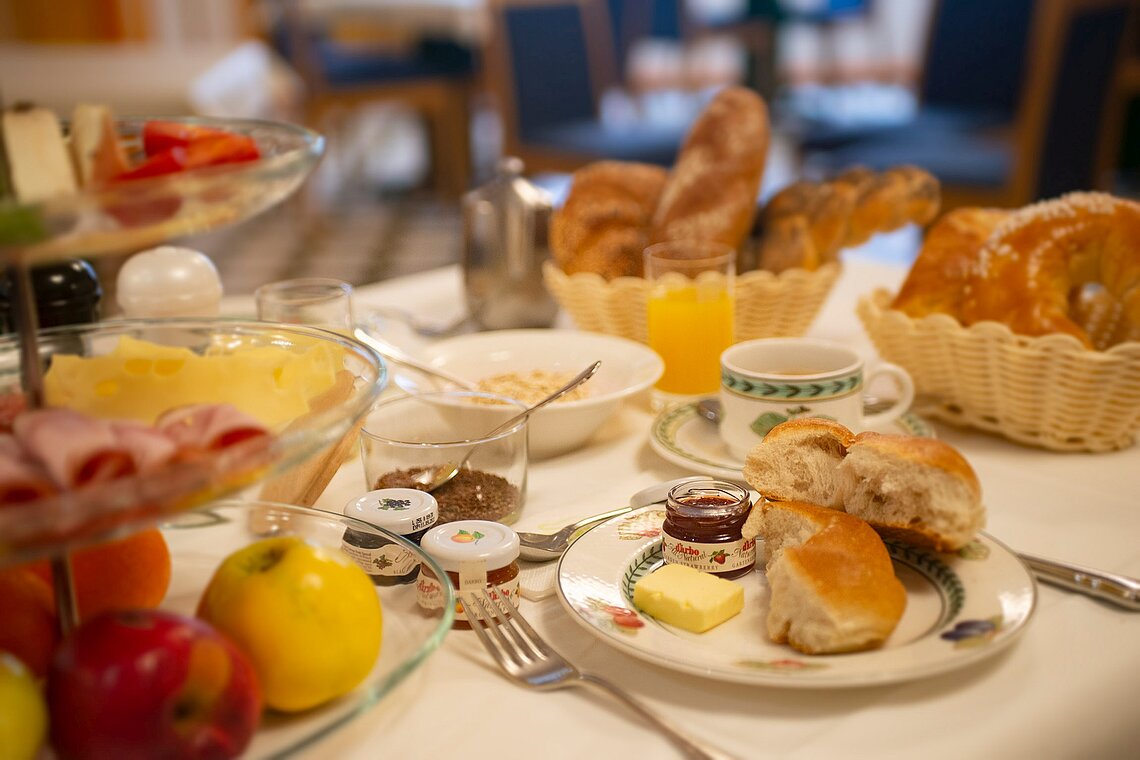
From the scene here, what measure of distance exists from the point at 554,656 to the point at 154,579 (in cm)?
26

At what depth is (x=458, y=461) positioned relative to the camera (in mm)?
852

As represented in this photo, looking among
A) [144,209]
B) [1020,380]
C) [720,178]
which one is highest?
[144,209]

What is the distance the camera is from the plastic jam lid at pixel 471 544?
2.32ft

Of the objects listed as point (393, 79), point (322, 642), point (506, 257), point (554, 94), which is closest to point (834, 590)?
point (322, 642)

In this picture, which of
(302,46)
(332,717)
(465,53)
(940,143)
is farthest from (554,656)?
(465,53)

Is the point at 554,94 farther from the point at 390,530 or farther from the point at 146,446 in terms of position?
the point at 146,446

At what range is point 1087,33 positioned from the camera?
2514 mm

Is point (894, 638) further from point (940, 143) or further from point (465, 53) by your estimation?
point (465, 53)

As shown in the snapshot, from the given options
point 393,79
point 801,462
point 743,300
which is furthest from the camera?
point 393,79

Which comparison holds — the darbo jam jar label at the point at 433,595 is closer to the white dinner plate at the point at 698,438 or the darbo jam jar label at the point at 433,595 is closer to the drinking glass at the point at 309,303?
the white dinner plate at the point at 698,438

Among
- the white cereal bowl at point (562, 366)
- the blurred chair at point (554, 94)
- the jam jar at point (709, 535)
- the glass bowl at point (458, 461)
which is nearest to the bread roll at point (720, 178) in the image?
the white cereal bowl at point (562, 366)

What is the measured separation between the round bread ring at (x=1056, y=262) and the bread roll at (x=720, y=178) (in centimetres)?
37

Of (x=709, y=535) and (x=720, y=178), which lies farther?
(x=720, y=178)

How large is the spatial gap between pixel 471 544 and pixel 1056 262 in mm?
685
